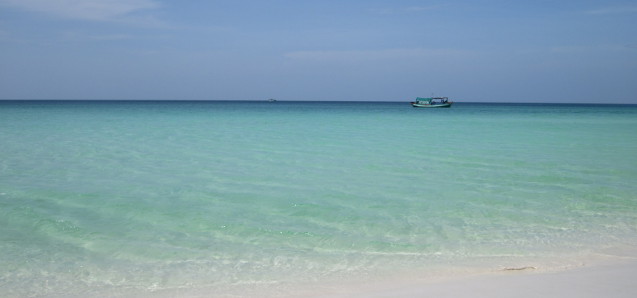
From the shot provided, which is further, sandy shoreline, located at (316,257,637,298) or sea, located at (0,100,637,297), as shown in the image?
sea, located at (0,100,637,297)

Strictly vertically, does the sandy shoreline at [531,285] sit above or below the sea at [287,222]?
above

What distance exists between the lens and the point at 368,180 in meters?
9.98

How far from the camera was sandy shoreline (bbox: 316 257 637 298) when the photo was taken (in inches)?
150

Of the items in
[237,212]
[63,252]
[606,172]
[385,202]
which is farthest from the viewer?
[606,172]

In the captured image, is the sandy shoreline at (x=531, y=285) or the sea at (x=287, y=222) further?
the sea at (x=287, y=222)

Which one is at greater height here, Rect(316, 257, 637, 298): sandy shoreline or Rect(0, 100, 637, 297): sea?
Rect(316, 257, 637, 298): sandy shoreline

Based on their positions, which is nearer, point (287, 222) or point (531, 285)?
point (531, 285)

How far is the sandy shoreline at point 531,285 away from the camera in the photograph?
3.82 m

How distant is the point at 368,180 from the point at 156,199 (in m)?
4.22

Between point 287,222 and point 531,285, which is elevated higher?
point 531,285

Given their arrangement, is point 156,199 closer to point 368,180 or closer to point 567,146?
point 368,180

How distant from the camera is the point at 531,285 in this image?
4.03m

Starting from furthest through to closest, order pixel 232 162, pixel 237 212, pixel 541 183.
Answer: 1. pixel 232 162
2. pixel 541 183
3. pixel 237 212

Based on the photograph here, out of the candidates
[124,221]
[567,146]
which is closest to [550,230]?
[124,221]
